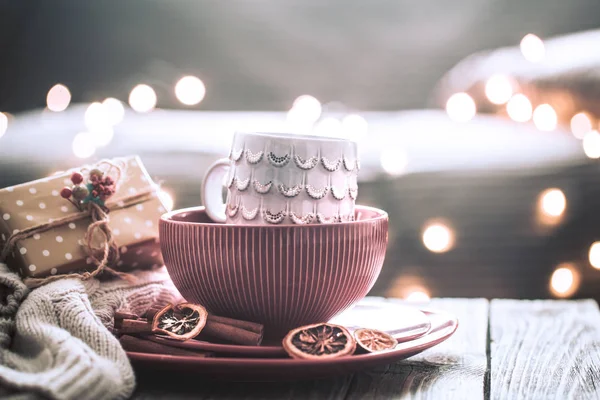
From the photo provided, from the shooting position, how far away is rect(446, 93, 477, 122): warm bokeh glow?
153cm

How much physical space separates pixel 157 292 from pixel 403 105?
862 mm

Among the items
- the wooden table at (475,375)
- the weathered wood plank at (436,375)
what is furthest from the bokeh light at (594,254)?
the weathered wood plank at (436,375)

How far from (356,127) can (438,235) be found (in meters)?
0.34

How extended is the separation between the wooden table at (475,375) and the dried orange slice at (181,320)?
2.0 inches

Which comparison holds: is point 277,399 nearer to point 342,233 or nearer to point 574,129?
point 342,233

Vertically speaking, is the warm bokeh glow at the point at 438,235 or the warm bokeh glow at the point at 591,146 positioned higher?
the warm bokeh glow at the point at 591,146

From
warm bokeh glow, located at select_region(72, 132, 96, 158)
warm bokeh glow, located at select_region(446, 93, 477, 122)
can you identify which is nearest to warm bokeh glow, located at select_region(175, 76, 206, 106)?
warm bokeh glow, located at select_region(72, 132, 96, 158)

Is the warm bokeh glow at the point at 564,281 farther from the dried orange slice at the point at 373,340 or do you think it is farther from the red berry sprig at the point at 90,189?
the red berry sprig at the point at 90,189

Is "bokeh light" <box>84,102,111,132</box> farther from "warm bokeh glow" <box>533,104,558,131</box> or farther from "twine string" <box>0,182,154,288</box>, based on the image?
"warm bokeh glow" <box>533,104,558,131</box>

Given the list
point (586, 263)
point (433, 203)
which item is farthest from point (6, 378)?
point (586, 263)

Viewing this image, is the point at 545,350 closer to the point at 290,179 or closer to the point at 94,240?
the point at 290,179

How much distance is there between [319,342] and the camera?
0.71 metres

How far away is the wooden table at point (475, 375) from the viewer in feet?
2.26

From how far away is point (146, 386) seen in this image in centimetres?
71
